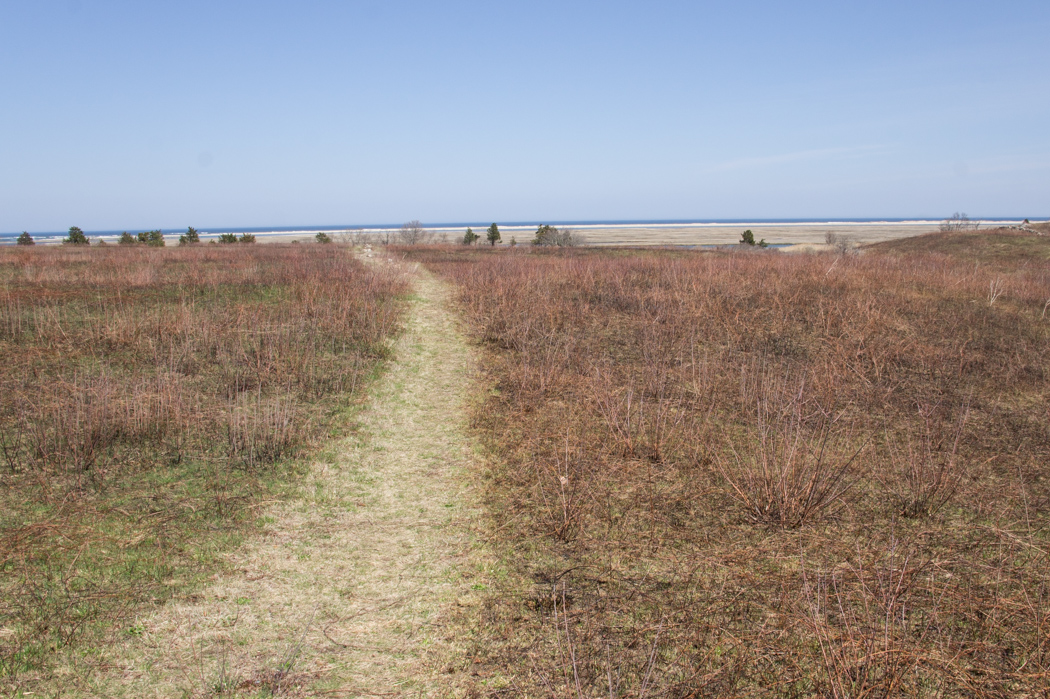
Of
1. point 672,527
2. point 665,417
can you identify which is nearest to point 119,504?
point 672,527

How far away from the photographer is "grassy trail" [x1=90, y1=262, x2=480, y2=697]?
305 centimetres

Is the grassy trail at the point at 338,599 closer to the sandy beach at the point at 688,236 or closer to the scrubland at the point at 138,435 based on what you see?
the scrubland at the point at 138,435

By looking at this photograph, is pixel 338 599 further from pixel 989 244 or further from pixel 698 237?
pixel 698 237

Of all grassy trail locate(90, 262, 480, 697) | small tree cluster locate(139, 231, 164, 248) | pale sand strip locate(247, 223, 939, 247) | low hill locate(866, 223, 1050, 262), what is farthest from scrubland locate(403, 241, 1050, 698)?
pale sand strip locate(247, 223, 939, 247)

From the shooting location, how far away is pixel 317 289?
13.3 meters

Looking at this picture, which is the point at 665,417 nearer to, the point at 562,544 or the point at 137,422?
the point at 562,544

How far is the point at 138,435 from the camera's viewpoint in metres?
5.86

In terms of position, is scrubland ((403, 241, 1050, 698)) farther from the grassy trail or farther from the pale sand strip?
the pale sand strip

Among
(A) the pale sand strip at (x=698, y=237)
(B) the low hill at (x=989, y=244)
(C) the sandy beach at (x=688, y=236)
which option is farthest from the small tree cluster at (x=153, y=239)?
(B) the low hill at (x=989, y=244)

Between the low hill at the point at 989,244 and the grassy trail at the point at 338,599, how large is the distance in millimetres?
24882

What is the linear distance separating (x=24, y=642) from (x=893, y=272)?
17.5 m

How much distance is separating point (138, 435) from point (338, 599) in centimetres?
349

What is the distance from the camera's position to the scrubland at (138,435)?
3.69m

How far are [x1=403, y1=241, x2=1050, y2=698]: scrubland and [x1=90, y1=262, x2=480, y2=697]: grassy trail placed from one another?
361 mm
